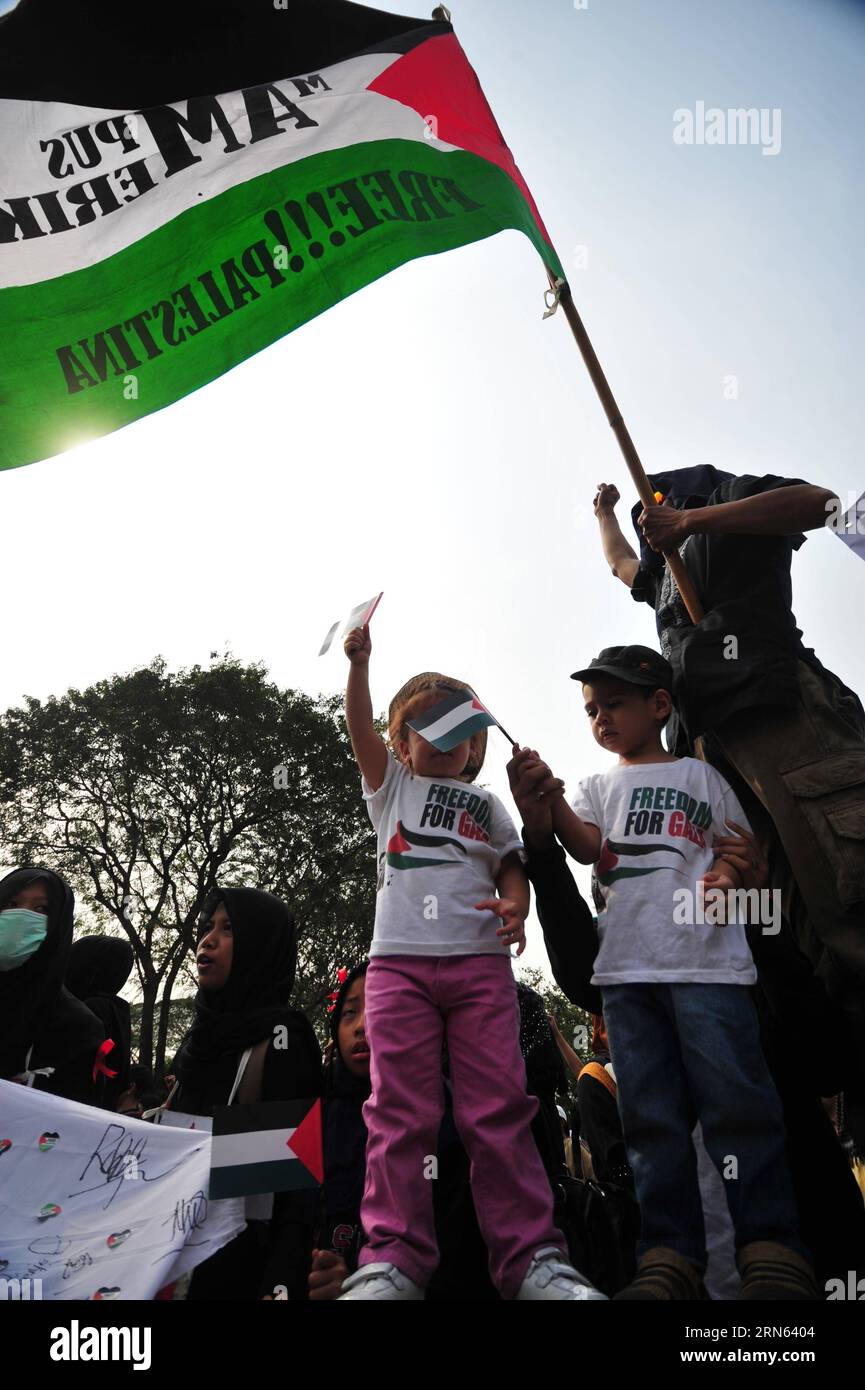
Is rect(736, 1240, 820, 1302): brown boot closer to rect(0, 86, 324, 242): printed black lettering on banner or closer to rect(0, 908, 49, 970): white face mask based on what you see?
rect(0, 908, 49, 970): white face mask

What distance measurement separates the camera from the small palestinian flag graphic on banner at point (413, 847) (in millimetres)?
2623

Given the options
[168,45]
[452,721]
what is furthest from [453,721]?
[168,45]

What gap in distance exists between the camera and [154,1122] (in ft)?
9.57

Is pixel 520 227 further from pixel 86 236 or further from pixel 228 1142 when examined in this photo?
pixel 228 1142

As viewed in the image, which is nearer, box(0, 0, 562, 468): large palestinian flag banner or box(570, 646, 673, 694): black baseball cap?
box(570, 646, 673, 694): black baseball cap

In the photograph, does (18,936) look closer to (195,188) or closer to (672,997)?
(672,997)

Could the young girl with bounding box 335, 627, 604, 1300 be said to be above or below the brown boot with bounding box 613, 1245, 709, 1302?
above

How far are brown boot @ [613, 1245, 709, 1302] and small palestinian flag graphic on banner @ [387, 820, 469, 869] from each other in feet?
3.50

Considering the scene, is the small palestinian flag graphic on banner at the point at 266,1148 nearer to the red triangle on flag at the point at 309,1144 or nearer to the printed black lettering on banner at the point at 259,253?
the red triangle on flag at the point at 309,1144

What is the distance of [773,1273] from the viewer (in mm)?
1863

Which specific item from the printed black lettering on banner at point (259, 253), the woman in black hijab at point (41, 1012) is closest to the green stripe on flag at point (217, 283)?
the printed black lettering on banner at point (259, 253)

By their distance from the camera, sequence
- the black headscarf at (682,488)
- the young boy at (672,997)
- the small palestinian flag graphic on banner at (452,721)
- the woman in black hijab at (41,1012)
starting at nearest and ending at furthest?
the young boy at (672,997) → the small palestinian flag graphic on banner at (452,721) → the black headscarf at (682,488) → the woman in black hijab at (41,1012)

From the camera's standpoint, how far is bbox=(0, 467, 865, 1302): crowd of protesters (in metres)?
2.10

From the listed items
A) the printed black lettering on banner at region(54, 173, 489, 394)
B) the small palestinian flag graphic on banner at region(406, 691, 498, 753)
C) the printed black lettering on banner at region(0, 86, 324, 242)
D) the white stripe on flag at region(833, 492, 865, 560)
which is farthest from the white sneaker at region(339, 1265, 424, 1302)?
the printed black lettering on banner at region(0, 86, 324, 242)
